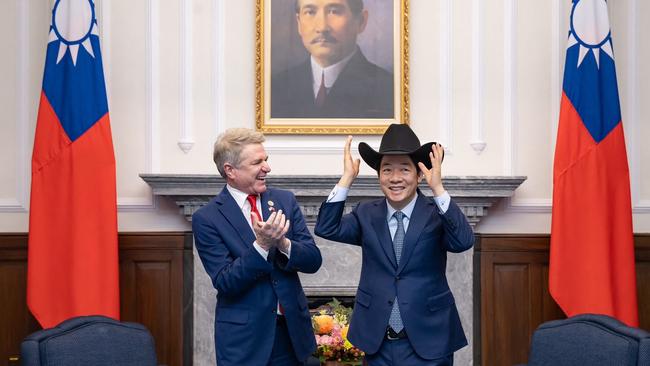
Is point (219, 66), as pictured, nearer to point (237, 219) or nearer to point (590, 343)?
point (237, 219)

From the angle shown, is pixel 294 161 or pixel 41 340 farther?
pixel 294 161

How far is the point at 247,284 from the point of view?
3.27 meters

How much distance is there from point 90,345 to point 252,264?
821 millimetres

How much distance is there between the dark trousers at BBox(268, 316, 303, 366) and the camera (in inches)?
132

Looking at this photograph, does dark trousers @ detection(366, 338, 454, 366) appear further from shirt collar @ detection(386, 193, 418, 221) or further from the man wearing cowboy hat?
→ shirt collar @ detection(386, 193, 418, 221)

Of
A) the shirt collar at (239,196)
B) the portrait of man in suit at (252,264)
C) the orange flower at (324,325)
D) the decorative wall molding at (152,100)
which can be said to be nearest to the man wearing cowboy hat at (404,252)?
the portrait of man in suit at (252,264)

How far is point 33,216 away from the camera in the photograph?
5262 mm

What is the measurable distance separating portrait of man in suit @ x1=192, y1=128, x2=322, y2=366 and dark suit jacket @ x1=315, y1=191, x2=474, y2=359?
0.68 feet

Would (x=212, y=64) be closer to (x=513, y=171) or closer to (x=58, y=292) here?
(x=58, y=292)

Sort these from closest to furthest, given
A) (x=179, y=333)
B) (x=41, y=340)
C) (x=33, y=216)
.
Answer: (x=41, y=340) → (x=33, y=216) → (x=179, y=333)

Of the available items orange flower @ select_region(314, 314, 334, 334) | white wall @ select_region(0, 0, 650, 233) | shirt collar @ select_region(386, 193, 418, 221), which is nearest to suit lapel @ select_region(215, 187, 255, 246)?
shirt collar @ select_region(386, 193, 418, 221)

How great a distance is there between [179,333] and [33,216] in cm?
122

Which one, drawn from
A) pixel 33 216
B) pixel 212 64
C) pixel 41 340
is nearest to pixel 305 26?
pixel 212 64

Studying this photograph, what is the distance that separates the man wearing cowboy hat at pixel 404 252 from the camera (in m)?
3.28
